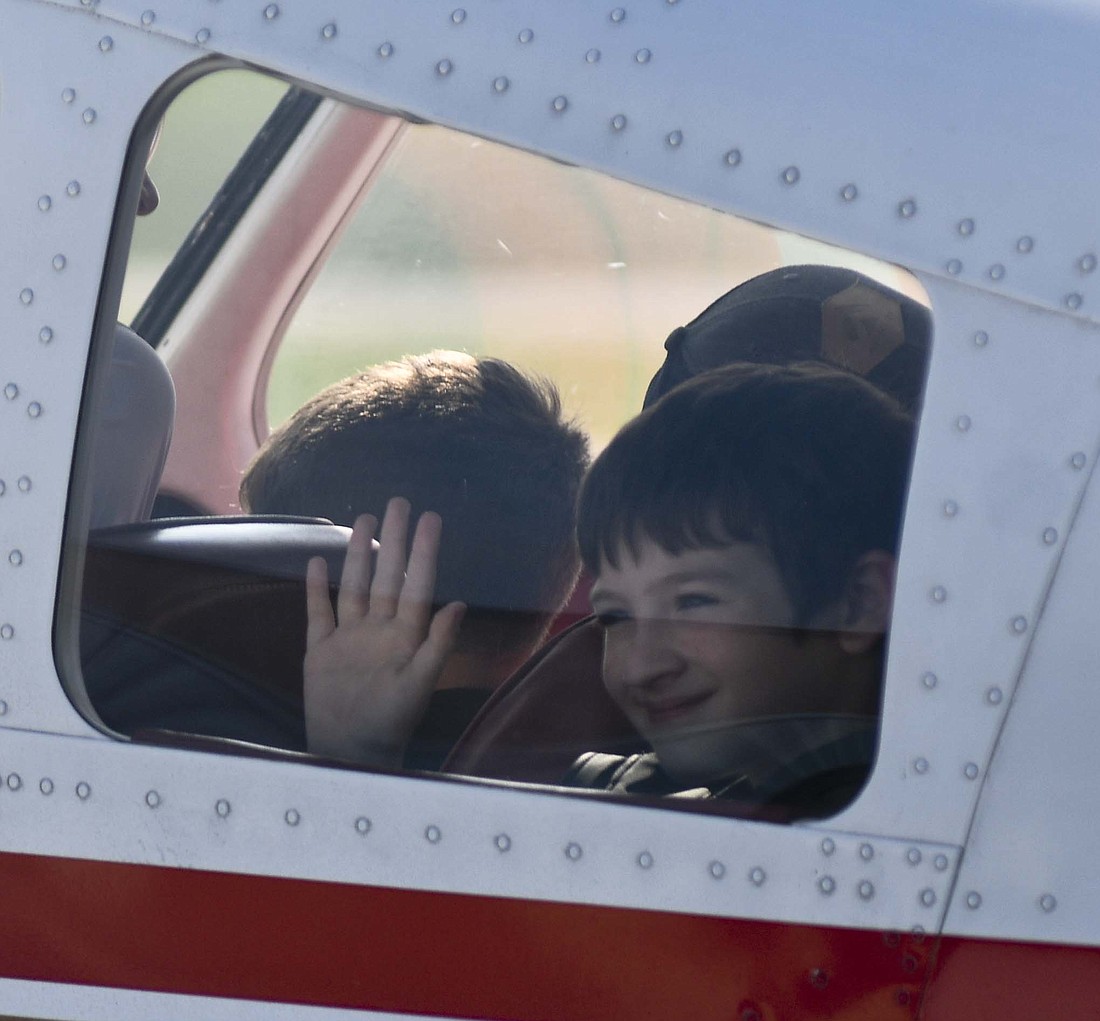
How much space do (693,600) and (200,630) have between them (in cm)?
45

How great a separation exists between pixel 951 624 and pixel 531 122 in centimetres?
49

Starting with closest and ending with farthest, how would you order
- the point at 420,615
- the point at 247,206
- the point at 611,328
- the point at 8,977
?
the point at 8,977 < the point at 420,615 < the point at 611,328 < the point at 247,206

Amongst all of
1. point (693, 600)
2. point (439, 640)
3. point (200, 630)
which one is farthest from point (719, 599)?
point (200, 630)

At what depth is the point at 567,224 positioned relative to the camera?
1.44 meters

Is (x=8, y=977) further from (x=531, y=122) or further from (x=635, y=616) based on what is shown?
(x=531, y=122)

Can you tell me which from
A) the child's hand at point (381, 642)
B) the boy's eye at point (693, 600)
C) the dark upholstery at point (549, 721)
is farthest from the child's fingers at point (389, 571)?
the boy's eye at point (693, 600)

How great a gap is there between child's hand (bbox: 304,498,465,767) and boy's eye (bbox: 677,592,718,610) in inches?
7.7

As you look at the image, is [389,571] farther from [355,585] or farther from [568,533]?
[568,533]

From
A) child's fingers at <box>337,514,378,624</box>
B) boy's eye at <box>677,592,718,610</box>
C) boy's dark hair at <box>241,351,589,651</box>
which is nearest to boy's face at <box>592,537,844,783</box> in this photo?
boy's eye at <box>677,592,718,610</box>

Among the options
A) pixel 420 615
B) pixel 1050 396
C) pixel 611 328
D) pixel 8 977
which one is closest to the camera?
pixel 1050 396

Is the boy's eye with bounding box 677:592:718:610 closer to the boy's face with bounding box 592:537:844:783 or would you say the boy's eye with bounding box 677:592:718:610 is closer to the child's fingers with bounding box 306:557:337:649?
the boy's face with bounding box 592:537:844:783

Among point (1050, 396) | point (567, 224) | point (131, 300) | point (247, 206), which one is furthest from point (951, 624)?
point (247, 206)

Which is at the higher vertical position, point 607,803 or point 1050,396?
point 1050,396

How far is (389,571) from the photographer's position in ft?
4.11
